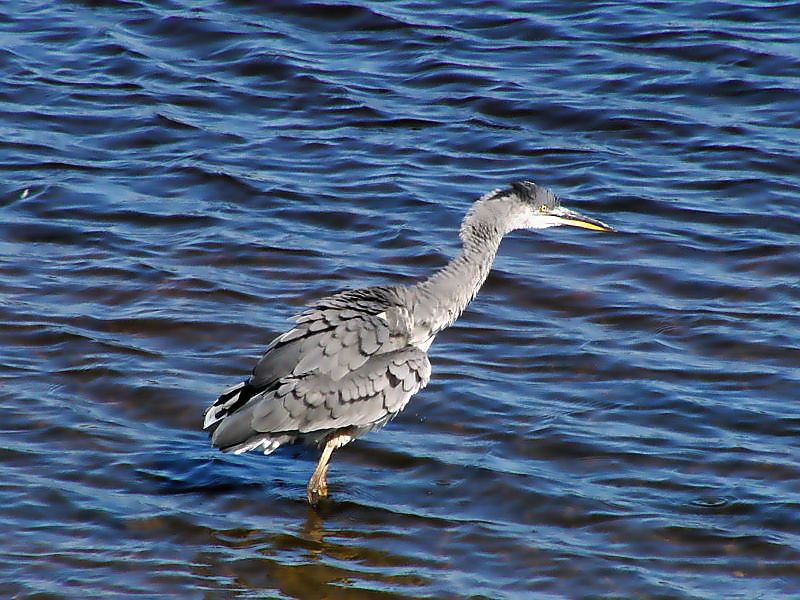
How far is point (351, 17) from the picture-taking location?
51.9 feet

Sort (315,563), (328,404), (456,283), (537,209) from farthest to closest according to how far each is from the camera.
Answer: (537,209), (456,283), (328,404), (315,563)

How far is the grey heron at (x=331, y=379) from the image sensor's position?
7516 millimetres

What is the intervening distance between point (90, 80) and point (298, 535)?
8.67 meters

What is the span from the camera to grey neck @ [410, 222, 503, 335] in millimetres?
8141

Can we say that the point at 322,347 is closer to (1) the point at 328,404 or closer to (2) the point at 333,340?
(2) the point at 333,340

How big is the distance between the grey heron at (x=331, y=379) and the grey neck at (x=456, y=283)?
0.05ft

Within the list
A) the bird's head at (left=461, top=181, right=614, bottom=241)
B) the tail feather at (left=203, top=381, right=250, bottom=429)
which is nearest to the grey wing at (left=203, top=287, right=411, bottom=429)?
the tail feather at (left=203, top=381, right=250, bottom=429)

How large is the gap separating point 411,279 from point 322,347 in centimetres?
293

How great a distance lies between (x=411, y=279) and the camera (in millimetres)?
10500

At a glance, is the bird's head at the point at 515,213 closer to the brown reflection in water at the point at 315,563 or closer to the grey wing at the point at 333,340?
the grey wing at the point at 333,340

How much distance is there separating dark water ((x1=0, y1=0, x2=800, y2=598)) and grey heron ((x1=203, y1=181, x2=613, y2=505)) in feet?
1.32

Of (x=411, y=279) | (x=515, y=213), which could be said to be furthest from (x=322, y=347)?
(x=411, y=279)

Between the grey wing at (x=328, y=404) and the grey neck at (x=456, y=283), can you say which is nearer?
the grey wing at (x=328, y=404)

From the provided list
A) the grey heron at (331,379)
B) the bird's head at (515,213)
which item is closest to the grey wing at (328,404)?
the grey heron at (331,379)
